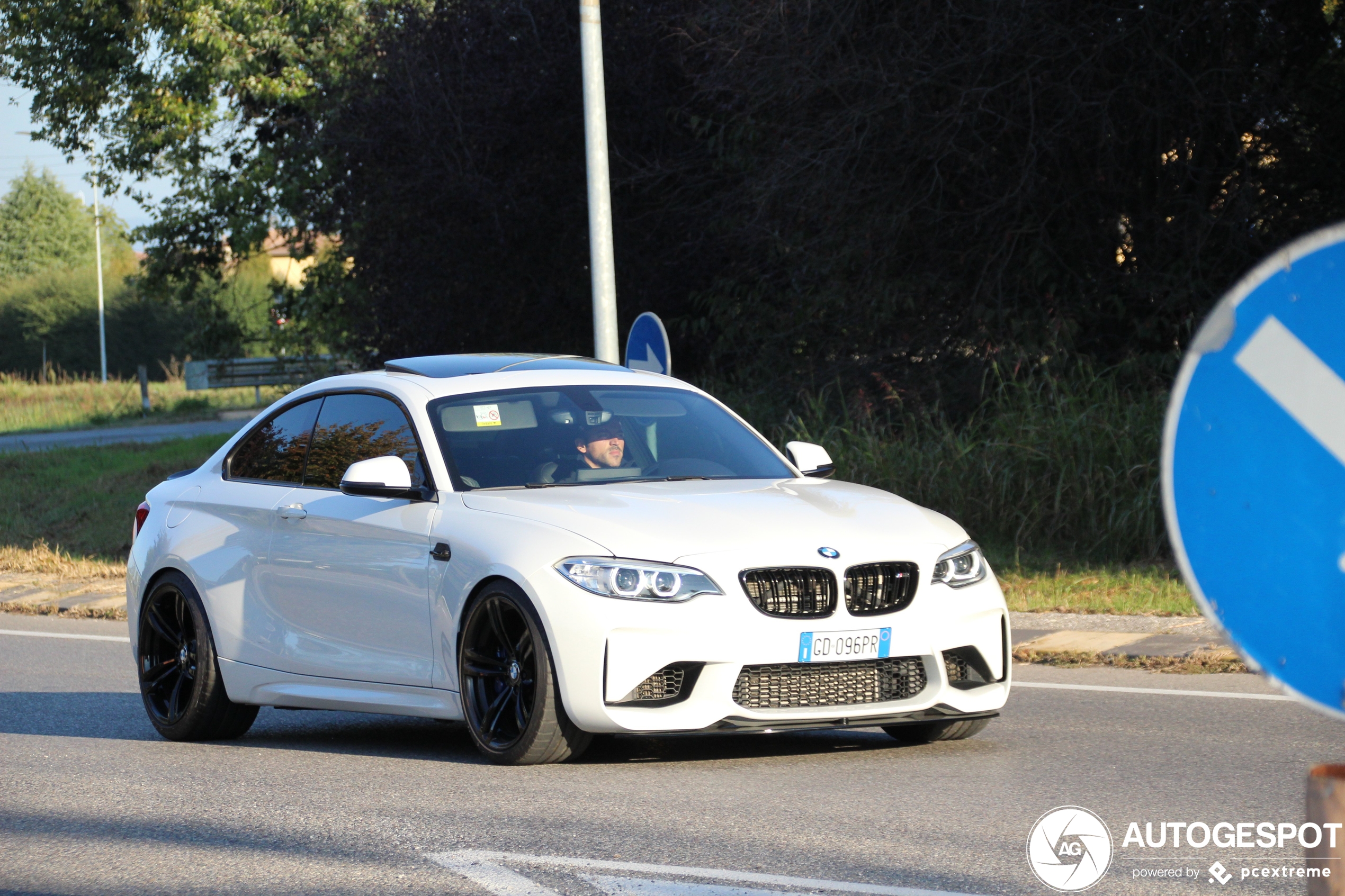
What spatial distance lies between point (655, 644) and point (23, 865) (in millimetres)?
2299

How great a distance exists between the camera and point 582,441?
827 cm

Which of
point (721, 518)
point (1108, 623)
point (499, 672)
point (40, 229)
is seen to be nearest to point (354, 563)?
point (499, 672)

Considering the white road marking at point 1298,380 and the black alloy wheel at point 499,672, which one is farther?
the black alloy wheel at point 499,672

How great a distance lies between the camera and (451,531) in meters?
7.60

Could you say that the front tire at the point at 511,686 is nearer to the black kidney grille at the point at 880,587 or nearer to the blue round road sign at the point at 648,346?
the black kidney grille at the point at 880,587

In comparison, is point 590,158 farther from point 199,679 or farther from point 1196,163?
point 199,679

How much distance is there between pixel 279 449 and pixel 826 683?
3328 mm

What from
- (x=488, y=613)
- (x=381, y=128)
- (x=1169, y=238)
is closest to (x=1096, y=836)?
(x=488, y=613)

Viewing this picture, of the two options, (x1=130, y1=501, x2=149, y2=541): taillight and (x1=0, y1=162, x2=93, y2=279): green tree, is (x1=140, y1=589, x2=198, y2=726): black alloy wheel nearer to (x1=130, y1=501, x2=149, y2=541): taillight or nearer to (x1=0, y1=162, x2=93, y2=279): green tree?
(x1=130, y1=501, x2=149, y2=541): taillight

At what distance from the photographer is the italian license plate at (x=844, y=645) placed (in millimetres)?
6996

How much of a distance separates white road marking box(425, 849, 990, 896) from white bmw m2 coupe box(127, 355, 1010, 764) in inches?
48.2

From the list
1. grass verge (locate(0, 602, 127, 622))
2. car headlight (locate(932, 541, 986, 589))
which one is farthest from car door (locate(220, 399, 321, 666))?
grass verge (locate(0, 602, 127, 622))

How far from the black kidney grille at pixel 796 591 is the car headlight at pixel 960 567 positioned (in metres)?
0.50

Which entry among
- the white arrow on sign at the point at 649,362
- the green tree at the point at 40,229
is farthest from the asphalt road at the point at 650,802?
the green tree at the point at 40,229
